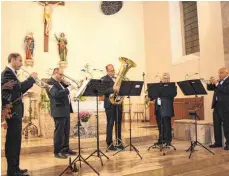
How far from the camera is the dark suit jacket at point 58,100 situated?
461cm

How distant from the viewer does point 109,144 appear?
5.49 meters

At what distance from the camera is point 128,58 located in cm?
741

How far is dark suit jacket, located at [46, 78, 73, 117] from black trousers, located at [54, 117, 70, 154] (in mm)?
109

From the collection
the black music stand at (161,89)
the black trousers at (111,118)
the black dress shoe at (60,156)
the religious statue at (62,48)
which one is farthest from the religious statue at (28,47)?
the black music stand at (161,89)

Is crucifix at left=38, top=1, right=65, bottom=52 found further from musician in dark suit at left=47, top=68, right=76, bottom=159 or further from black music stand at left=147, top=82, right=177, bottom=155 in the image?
black music stand at left=147, top=82, right=177, bottom=155

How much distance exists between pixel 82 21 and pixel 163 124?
6438 millimetres

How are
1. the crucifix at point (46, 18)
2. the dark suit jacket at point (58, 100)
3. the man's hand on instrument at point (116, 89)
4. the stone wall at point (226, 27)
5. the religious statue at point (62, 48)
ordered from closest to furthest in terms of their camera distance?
the dark suit jacket at point (58, 100) → the man's hand on instrument at point (116, 89) → the stone wall at point (226, 27) → the crucifix at point (46, 18) → the religious statue at point (62, 48)

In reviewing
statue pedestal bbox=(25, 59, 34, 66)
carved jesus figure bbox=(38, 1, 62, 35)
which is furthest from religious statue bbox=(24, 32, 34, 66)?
carved jesus figure bbox=(38, 1, 62, 35)

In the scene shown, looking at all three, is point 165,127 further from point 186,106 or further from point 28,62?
point 28,62

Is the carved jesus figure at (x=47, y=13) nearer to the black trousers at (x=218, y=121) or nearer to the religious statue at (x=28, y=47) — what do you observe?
the religious statue at (x=28, y=47)

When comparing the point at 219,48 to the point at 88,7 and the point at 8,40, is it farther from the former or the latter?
the point at 8,40

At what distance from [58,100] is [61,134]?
22.7 inches

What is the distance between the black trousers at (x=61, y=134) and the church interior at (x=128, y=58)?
0.25 meters

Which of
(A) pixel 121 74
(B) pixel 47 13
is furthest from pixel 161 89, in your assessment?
(B) pixel 47 13
